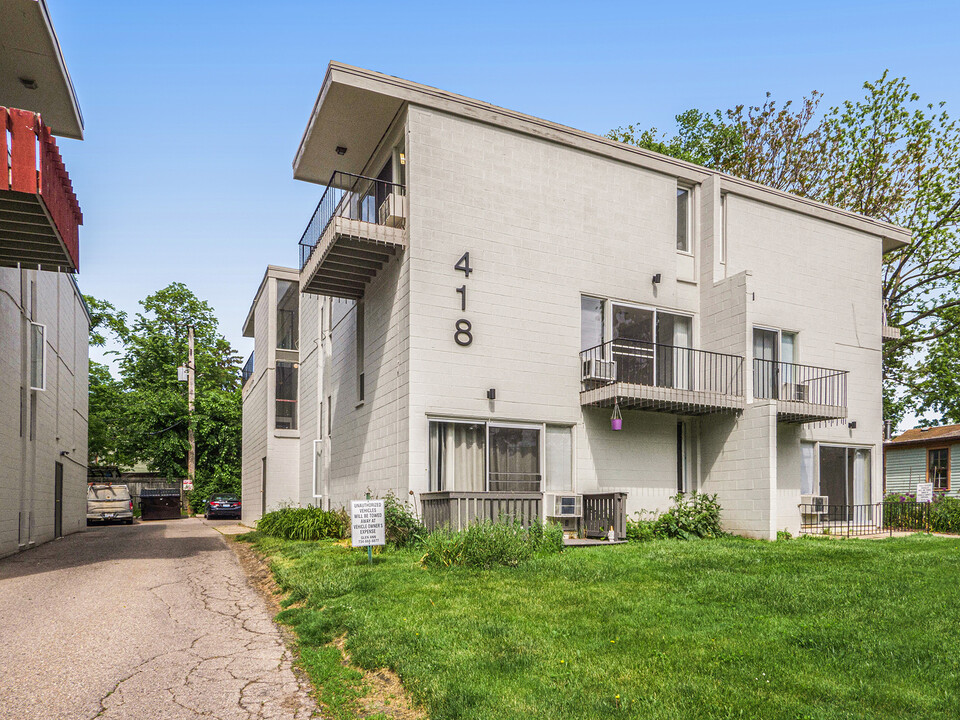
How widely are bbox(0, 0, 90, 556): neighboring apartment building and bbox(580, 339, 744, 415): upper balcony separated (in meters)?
9.45

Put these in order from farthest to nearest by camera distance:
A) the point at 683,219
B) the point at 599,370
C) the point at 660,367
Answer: the point at 683,219 < the point at 660,367 < the point at 599,370

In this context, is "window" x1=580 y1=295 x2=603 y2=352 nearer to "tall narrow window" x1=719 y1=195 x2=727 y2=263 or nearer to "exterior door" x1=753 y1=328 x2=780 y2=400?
"tall narrow window" x1=719 y1=195 x2=727 y2=263

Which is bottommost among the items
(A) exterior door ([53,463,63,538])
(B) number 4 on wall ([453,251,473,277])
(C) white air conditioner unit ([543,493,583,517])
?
(A) exterior door ([53,463,63,538])

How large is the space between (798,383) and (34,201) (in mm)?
15093

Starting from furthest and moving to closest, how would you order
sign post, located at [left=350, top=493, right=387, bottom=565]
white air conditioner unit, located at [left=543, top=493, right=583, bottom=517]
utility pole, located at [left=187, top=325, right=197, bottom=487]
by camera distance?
utility pole, located at [left=187, top=325, right=197, bottom=487] → white air conditioner unit, located at [left=543, top=493, right=583, bottom=517] → sign post, located at [left=350, top=493, right=387, bottom=565]

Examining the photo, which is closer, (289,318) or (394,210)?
(394,210)

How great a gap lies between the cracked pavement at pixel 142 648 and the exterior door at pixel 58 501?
8747 mm

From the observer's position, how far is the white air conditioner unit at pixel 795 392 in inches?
650

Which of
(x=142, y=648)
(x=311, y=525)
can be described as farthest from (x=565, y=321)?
(x=142, y=648)

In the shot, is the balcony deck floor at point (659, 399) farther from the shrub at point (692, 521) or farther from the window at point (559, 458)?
the shrub at point (692, 521)

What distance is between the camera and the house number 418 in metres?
13.5

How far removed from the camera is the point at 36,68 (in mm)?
13242

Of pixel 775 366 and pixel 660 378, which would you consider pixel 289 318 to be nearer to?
pixel 660 378

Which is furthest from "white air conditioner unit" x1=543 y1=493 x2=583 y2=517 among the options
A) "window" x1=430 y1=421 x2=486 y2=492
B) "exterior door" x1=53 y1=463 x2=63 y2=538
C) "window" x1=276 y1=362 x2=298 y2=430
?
"exterior door" x1=53 y1=463 x2=63 y2=538
